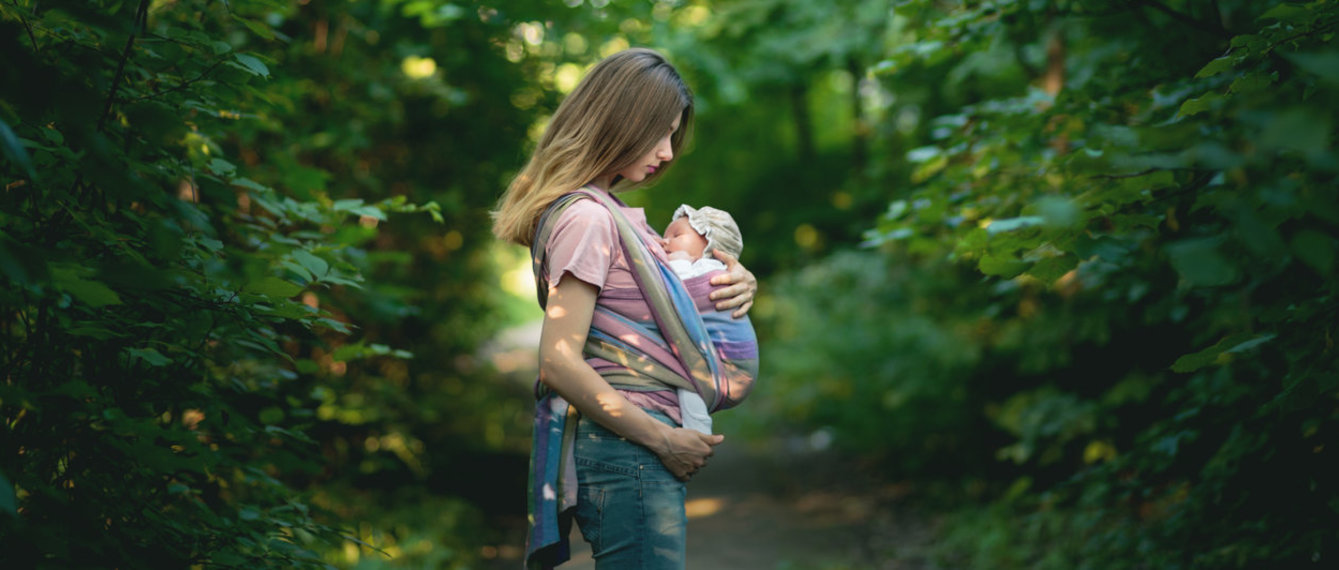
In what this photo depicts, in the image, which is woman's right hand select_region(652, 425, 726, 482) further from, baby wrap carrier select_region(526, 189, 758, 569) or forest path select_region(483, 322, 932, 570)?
forest path select_region(483, 322, 932, 570)

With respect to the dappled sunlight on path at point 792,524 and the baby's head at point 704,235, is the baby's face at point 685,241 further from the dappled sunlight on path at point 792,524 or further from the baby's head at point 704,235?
the dappled sunlight on path at point 792,524

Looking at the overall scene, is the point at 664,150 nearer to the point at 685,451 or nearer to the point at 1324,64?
the point at 685,451

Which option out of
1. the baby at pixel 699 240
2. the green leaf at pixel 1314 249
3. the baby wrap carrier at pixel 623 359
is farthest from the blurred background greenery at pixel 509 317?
the baby at pixel 699 240

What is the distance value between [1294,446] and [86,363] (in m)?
3.20

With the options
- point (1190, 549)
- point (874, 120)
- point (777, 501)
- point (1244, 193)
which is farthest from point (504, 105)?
point (874, 120)

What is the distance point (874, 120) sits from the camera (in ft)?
38.3

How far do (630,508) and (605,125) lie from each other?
84 cm

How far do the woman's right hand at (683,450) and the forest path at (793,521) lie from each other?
3.55 metres

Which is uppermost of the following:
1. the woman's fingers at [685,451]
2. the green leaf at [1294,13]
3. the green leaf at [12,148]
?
the green leaf at [12,148]

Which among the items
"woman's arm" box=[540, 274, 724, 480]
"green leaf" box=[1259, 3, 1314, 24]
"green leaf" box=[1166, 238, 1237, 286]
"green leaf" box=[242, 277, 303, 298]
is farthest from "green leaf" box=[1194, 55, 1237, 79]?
"green leaf" box=[242, 277, 303, 298]

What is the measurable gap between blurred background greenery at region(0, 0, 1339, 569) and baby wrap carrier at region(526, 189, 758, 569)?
1.52 ft

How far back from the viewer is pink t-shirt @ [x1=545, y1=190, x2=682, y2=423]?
1.79 metres

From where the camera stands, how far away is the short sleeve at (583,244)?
178 centimetres

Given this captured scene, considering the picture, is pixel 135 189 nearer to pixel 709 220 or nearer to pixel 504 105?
pixel 709 220
